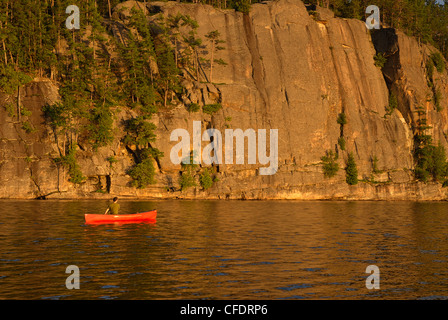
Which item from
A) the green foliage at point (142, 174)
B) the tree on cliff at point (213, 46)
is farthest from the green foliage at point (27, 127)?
the tree on cliff at point (213, 46)

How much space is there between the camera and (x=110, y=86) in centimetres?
6806

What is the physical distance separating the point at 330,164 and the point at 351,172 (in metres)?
3.77

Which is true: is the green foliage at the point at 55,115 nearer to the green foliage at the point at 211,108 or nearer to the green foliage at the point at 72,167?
the green foliage at the point at 72,167

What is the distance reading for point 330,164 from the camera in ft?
230

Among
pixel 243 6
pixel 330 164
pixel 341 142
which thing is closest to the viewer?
pixel 330 164

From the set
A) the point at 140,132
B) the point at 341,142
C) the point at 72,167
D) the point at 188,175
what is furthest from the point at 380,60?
the point at 72,167

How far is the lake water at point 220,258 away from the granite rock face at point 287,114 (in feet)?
81.9

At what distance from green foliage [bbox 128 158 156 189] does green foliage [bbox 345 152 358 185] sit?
Answer: 30449 mm

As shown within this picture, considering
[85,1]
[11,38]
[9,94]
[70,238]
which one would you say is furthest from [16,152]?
[70,238]

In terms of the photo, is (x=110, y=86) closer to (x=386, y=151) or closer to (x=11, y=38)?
(x=11, y=38)

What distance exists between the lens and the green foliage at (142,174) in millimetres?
60156

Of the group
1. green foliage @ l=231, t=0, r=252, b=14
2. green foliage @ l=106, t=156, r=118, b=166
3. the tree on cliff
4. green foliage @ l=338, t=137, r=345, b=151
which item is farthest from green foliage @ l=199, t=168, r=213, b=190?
green foliage @ l=231, t=0, r=252, b=14

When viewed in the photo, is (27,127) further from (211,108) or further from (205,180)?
(211,108)
